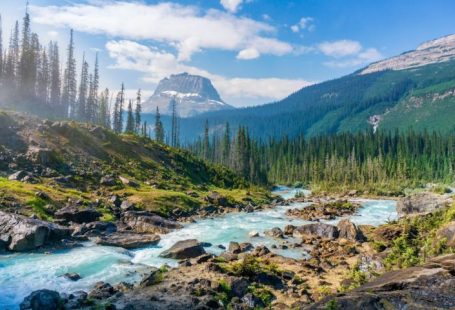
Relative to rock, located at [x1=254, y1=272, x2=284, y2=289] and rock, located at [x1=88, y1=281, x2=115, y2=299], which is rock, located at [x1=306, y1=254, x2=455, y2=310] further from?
rock, located at [x1=88, y1=281, x2=115, y2=299]

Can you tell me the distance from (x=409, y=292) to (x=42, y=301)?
66.4 ft

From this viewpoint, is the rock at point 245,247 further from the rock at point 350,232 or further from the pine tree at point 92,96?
the pine tree at point 92,96

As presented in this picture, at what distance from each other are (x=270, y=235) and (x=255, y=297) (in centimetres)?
2451

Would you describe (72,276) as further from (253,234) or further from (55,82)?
(55,82)

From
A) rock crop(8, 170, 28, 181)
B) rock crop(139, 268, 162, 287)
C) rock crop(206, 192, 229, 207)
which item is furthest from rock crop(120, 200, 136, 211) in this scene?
rock crop(139, 268, 162, 287)

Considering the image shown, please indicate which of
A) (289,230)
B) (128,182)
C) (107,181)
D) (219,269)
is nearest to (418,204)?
(289,230)

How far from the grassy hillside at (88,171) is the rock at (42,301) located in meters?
24.0

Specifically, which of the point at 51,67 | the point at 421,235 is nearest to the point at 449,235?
the point at 421,235

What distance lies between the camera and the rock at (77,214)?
4850 cm

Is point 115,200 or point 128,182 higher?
point 128,182

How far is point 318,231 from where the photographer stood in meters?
52.6

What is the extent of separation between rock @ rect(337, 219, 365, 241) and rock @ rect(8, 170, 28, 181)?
46621 mm

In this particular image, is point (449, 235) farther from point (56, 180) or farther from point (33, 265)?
point (56, 180)

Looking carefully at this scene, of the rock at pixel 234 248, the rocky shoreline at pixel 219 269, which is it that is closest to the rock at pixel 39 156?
the rocky shoreline at pixel 219 269
